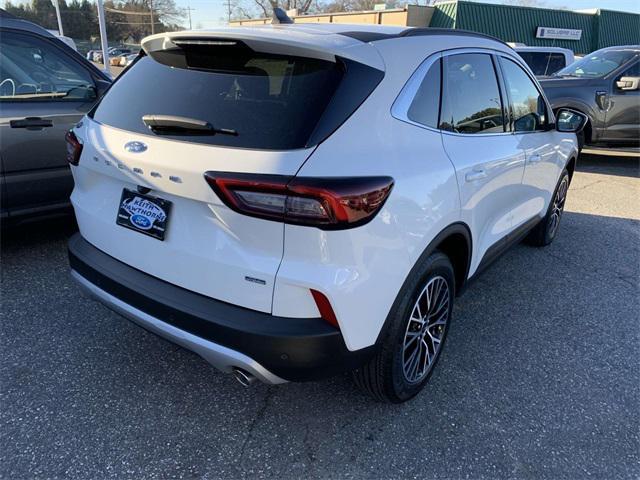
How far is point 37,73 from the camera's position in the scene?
3.97 metres

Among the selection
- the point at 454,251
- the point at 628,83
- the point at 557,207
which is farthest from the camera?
the point at 628,83

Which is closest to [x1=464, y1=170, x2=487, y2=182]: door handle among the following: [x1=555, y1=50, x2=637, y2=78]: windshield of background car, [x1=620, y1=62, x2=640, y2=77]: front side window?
[x1=555, y1=50, x2=637, y2=78]: windshield of background car

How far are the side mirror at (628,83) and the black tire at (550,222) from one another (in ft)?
14.8

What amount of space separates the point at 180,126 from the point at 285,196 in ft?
2.04

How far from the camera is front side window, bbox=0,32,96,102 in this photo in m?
3.81

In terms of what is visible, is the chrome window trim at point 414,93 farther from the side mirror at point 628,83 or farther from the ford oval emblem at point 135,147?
the side mirror at point 628,83

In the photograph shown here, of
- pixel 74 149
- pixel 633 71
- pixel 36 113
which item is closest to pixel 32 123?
pixel 36 113

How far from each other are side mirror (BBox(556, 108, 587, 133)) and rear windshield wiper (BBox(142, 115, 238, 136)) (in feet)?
10.4

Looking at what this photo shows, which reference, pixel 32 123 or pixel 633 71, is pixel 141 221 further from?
pixel 633 71

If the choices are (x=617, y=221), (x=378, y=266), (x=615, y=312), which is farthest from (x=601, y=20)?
(x=378, y=266)

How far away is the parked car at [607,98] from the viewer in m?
8.34

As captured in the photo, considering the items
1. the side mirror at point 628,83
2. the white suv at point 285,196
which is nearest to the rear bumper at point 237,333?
the white suv at point 285,196

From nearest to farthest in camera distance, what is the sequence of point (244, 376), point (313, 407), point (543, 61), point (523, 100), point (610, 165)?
1. point (244, 376)
2. point (313, 407)
3. point (523, 100)
4. point (610, 165)
5. point (543, 61)

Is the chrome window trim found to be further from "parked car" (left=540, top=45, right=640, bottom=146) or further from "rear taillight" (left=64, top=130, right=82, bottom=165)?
"parked car" (left=540, top=45, right=640, bottom=146)
